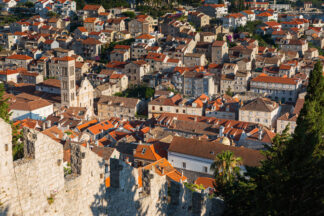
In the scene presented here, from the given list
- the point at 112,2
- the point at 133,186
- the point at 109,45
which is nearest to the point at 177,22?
the point at 109,45

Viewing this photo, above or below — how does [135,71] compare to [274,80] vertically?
above

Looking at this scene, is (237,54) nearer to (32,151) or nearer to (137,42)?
(137,42)

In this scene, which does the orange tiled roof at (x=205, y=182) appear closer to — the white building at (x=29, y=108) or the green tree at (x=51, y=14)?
the white building at (x=29, y=108)

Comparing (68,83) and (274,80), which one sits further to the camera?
(274,80)

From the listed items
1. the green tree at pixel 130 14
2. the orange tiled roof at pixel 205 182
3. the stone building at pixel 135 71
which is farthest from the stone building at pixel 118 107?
the green tree at pixel 130 14

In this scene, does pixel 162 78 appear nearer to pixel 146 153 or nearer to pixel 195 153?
pixel 146 153

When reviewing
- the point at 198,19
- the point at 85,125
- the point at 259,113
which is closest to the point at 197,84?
the point at 259,113
